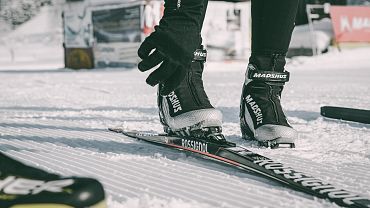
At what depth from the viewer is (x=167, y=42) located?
44.8 inches

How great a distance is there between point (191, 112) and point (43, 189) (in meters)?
0.74

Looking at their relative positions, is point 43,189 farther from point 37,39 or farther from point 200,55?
point 37,39

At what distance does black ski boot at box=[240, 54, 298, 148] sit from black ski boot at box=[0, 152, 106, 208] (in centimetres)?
83

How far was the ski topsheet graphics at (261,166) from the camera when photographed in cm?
79

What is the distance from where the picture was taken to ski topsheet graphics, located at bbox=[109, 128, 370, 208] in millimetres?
790

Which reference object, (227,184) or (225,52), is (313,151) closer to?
(227,184)

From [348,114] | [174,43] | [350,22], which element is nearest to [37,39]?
[350,22]

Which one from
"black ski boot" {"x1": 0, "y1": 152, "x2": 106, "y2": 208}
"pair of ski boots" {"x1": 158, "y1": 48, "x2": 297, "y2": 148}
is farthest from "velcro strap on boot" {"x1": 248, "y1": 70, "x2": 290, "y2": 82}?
"black ski boot" {"x1": 0, "y1": 152, "x2": 106, "y2": 208}

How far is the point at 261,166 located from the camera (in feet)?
3.24

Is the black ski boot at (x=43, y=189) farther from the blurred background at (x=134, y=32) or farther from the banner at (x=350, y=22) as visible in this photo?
the banner at (x=350, y=22)

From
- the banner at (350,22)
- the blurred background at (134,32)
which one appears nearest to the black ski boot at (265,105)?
the blurred background at (134,32)

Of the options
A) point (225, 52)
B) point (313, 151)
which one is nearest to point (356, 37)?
point (225, 52)

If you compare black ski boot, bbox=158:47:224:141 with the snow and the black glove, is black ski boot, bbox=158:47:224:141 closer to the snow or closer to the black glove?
the black glove

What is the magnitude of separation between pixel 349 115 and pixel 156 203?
1.35 metres
